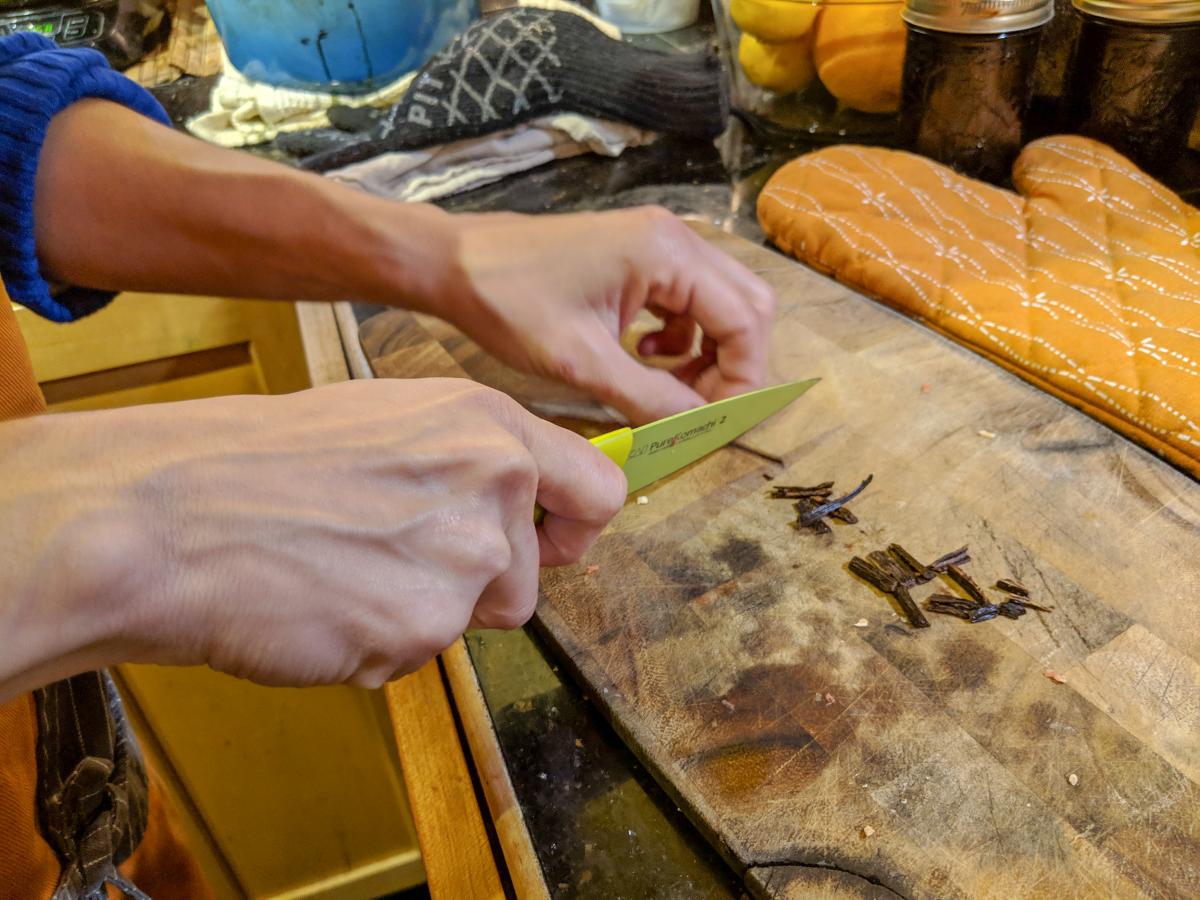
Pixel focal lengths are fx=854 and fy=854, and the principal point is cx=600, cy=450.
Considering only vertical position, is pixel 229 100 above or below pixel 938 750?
above

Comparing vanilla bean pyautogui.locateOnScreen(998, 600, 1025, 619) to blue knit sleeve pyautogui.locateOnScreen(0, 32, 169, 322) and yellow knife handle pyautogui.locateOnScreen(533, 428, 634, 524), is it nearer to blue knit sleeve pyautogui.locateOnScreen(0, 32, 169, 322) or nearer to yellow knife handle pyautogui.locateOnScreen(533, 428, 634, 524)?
yellow knife handle pyautogui.locateOnScreen(533, 428, 634, 524)

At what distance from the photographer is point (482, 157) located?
1.44 meters

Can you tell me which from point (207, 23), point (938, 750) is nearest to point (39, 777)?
point (938, 750)

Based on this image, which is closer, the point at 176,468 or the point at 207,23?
the point at 176,468

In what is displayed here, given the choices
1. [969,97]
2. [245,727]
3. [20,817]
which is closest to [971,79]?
[969,97]

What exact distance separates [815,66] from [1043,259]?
0.54m

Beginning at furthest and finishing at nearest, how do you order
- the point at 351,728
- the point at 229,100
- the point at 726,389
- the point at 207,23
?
the point at 207,23 < the point at 351,728 < the point at 229,100 < the point at 726,389

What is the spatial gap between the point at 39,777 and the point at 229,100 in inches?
50.5

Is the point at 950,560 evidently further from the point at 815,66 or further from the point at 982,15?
the point at 815,66

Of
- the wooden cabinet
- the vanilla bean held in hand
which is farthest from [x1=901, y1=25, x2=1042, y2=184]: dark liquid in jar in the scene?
the wooden cabinet

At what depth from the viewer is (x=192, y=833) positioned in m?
1.66

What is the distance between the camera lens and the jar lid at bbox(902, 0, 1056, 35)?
43.9 inches

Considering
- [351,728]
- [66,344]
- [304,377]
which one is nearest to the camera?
[66,344]

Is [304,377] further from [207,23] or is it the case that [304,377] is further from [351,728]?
[207,23]
